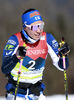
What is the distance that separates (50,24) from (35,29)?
6.58 m

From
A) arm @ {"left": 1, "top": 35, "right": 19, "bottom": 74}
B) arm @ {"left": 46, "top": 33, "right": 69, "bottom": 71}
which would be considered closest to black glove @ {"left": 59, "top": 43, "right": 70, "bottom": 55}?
arm @ {"left": 46, "top": 33, "right": 69, "bottom": 71}

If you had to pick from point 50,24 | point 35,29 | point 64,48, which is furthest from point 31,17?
point 50,24

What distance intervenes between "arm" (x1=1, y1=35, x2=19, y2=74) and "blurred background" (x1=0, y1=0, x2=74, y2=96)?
5.87 metres

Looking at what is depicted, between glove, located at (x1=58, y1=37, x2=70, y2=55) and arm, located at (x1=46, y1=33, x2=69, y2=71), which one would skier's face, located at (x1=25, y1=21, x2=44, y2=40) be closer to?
arm, located at (x1=46, y1=33, x2=69, y2=71)

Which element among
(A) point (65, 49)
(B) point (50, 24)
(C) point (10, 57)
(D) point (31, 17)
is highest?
(B) point (50, 24)

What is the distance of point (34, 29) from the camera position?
3.98 metres

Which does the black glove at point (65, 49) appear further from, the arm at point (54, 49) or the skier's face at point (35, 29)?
the skier's face at point (35, 29)

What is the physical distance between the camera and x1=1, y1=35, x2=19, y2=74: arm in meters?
3.81

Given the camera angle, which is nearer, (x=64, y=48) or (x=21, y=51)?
(x=21, y=51)

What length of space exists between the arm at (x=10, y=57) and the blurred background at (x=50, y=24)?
5872mm

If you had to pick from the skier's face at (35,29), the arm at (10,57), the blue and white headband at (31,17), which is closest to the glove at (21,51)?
the arm at (10,57)

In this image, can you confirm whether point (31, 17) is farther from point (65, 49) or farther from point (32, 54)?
point (65, 49)

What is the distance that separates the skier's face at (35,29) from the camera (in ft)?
13.0

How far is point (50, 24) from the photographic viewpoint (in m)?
10.5
